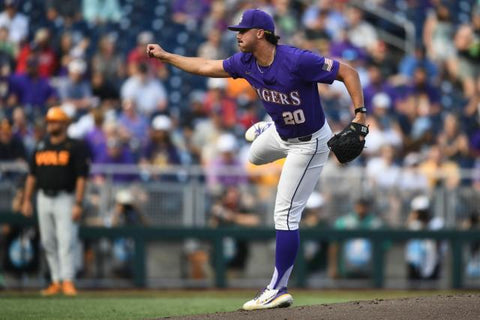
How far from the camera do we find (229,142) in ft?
46.3

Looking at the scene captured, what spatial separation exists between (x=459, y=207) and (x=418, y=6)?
5.57 meters

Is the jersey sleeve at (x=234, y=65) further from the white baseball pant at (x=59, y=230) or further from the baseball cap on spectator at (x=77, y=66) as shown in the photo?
the baseball cap on spectator at (x=77, y=66)

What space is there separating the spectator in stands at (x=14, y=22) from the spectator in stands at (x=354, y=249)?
17.9 feet

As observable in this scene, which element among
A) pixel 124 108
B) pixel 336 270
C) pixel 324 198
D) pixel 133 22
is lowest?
pixel 336 270

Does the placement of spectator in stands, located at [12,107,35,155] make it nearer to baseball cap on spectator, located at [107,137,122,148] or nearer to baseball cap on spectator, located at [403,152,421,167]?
baseball cap on spectator, located at [107,137,122,148]

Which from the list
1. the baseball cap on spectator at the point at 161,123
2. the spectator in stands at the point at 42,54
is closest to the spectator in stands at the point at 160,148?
the baseball cap on spectator at the point at 161,123

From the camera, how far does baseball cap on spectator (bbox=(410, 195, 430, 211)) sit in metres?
14.4

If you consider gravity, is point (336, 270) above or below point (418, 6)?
below

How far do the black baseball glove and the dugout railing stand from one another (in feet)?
22.1

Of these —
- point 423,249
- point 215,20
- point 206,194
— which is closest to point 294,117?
point 206,194

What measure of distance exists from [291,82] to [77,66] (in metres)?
7.83

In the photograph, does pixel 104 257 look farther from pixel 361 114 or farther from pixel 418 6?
pixel 418 6

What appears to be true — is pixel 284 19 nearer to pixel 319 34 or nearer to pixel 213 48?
pixel 319 34

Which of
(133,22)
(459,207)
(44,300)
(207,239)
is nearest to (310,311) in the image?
(44,300)
